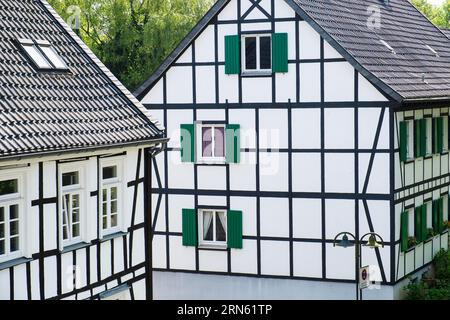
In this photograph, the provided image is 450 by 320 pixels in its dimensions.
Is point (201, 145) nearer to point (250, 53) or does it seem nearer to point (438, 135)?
point (250, 53)

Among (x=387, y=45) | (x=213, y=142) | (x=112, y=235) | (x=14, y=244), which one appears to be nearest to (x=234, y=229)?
(x=213, y=142)

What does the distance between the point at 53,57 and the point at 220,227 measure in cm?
976

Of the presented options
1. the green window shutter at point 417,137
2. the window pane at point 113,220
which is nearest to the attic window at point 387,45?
the green window shutter at point 417,137

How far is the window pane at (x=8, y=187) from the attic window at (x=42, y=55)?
240cm

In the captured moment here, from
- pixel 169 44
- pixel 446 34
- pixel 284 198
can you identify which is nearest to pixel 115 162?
pixel 284 198

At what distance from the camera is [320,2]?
26016mm

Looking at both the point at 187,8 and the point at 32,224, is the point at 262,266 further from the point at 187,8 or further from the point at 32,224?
the point at 187,8

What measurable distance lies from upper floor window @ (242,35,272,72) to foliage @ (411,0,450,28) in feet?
149

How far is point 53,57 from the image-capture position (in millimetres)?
16438

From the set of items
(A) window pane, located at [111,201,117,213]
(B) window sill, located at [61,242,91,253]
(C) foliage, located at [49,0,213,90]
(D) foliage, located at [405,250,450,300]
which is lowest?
(D) foliage, located at [405,250,450,300]

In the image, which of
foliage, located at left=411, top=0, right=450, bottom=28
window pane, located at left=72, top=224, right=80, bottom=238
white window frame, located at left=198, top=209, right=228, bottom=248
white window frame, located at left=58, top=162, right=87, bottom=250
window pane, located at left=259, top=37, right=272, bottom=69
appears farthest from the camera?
foliage, located at left=411, top=0, right=450, bottom=28

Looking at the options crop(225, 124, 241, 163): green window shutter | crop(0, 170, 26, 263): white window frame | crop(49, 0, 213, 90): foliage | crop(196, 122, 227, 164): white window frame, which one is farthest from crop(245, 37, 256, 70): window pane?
crop(49, 0, 213, 90): foliage

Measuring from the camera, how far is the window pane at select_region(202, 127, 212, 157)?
2514cm

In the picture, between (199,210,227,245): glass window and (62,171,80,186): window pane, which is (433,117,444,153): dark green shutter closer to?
(199,210,227,245): glass window
